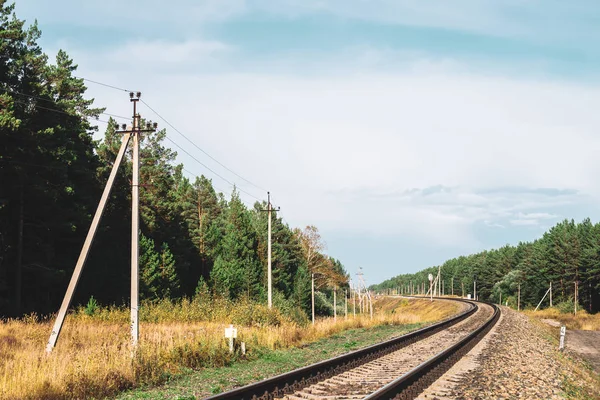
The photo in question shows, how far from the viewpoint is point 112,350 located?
14.3 metres

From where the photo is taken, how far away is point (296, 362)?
634 inches

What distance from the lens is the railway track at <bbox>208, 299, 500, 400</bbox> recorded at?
35.4 feet

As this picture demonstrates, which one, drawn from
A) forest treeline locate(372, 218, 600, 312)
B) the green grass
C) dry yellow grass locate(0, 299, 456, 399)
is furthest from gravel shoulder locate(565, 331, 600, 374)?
forest treeline locate(372, 218, 600, 312)

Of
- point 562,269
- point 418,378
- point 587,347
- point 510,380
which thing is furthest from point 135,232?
point 562,269

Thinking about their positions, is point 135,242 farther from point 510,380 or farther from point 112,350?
point 510,380

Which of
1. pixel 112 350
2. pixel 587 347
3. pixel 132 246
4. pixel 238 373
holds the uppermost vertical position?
pixel 132 246

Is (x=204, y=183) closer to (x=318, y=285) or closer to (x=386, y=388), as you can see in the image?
(x=318, y=285)

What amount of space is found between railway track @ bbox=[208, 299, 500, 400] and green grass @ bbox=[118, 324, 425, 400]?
3.80ft

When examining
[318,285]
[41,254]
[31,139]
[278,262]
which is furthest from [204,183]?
[31,139]

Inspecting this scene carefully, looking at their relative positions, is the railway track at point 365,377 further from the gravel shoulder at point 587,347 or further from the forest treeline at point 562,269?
the forest treeline at point 562,269

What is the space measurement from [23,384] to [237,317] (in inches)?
612

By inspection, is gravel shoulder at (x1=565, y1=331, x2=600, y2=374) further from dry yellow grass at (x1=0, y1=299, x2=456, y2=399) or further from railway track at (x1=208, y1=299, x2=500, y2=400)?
dry yellow grass at (x1=0, y1=299, x2=456, y2=399)

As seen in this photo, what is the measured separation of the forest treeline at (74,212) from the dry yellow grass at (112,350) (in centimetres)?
508

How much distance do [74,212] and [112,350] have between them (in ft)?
74.3
